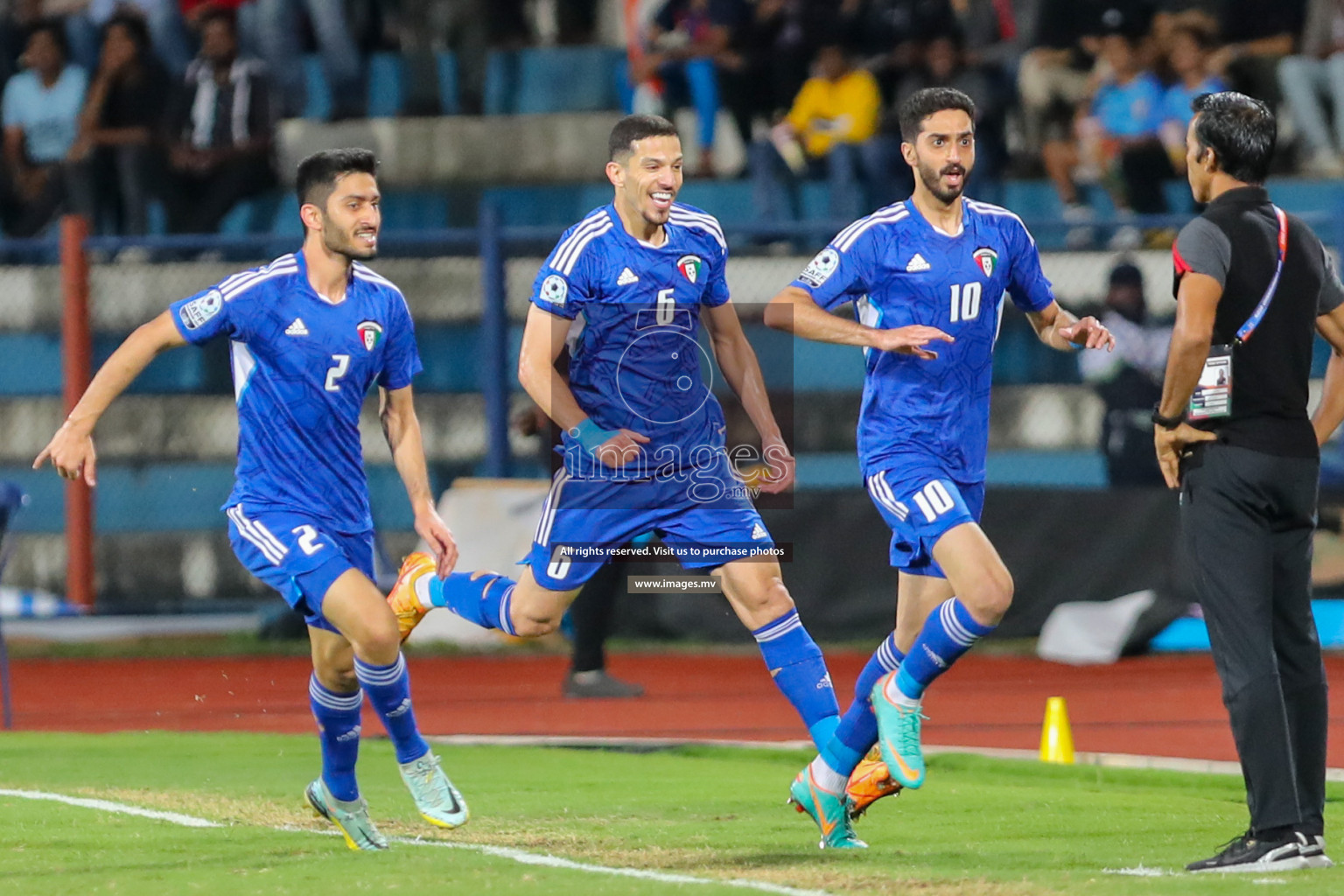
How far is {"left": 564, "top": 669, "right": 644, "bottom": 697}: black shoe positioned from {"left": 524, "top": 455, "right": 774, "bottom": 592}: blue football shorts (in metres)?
4.48

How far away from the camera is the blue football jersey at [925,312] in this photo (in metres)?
7.43

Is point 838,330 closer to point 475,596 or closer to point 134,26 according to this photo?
point 475,596

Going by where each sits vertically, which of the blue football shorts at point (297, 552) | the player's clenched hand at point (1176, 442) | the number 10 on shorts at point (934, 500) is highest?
the player's clenched hand at point (1176, 442)

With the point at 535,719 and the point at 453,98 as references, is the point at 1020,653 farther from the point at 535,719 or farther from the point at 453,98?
the point at 453,98

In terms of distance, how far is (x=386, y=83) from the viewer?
19.9 meters

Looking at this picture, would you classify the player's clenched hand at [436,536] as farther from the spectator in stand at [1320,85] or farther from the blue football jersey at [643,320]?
the spectator in stand at [1320,85]

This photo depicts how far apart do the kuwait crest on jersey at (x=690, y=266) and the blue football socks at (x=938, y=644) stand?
62.3 inches

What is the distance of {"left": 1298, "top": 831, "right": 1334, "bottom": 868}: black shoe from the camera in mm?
6301

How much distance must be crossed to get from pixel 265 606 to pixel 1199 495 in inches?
394

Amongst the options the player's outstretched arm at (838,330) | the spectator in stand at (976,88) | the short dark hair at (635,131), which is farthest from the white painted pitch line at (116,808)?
the spectator in stand at (976,88)

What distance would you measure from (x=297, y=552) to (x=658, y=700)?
19.4 feet

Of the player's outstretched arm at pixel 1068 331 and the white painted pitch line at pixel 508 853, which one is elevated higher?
the player's outstretched arm at pixel 1068 331

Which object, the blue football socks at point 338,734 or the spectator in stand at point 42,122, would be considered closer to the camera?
the blue football socks at point 338,734

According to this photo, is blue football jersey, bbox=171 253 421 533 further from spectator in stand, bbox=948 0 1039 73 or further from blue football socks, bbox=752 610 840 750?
spectator in stand, bbox=948 0 1039 73
